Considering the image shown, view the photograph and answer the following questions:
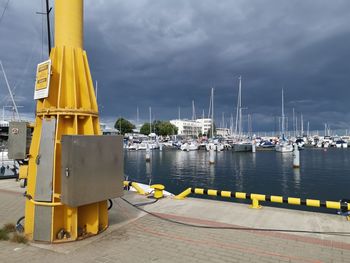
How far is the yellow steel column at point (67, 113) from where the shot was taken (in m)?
6.11

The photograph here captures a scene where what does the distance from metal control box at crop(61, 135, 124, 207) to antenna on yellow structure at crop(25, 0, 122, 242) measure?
0.02 metres

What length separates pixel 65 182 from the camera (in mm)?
5723

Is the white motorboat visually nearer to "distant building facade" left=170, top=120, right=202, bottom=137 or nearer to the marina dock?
the marina dock

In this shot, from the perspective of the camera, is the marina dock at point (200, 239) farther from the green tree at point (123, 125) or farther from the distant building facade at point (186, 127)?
the distant building facade at point (186, 127)

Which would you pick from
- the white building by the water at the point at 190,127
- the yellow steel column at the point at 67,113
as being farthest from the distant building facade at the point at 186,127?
the yellow steel column at the point at 67,113

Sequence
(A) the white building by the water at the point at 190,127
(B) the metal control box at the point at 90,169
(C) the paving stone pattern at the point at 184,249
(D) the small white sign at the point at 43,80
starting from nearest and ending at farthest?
(C) the paving stone pattern at the point at 184,249 → (B) the metal control box at the point at 90,169 → (D) the small white sign at the point at 43,80 → (A) the white building by the water at the point at 190,127

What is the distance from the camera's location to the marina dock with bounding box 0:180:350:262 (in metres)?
5.22

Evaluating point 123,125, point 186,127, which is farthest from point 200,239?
point 186,127

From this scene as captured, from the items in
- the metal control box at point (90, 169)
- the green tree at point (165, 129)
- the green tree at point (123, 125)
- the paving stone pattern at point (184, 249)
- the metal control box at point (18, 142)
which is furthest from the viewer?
the green tree at point (165, 129)

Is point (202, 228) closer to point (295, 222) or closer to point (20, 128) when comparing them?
point (295, 222)

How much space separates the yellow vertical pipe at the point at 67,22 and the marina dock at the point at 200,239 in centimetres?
456

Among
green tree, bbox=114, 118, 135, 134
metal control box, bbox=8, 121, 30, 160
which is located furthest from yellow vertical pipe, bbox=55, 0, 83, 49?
green tree, bbox=114, 118, 135, 134

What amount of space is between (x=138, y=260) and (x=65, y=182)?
2139mm

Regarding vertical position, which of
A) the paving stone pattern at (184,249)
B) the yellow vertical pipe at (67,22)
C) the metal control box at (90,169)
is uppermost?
the yellow vertical pipe at (67,22)
